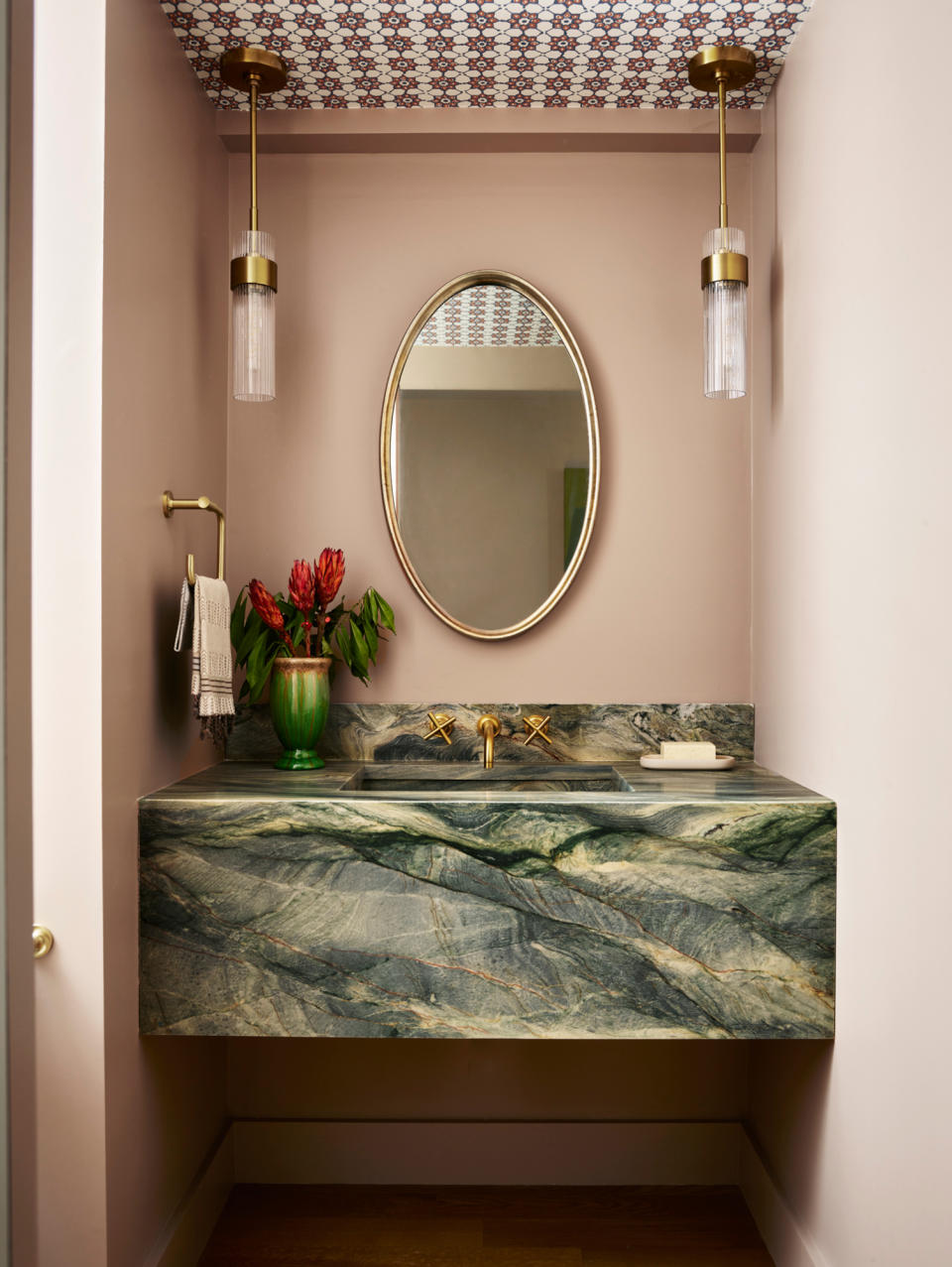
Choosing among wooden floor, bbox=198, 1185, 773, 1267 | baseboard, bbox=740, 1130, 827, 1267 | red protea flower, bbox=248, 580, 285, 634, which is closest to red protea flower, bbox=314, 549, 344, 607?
red protea flower, bbox=248, 580, 285, 634

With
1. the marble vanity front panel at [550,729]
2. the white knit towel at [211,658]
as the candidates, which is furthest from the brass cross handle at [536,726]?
the white knit towel at [211,658]

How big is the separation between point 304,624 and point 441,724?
0.38 m

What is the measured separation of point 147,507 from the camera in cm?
166

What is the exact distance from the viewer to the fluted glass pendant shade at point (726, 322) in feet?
6.19

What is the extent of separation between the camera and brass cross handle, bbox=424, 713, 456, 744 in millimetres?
2158

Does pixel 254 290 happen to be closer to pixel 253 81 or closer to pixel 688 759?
pixel 253 81

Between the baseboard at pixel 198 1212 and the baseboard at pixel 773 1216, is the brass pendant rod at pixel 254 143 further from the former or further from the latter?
the baseboard at pixel 773 1216
